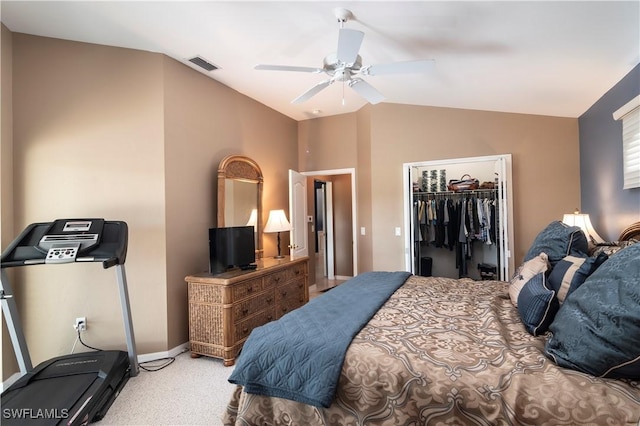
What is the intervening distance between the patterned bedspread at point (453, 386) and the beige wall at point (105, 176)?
1.77m

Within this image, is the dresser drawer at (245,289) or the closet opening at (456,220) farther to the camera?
the closet opening at (456,220)

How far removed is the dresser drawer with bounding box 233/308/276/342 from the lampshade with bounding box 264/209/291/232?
114 centimetres

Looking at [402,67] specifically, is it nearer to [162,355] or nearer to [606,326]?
[606,326]

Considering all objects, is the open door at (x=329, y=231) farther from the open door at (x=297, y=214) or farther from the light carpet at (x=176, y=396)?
the light carpet at (x=176, y=396)

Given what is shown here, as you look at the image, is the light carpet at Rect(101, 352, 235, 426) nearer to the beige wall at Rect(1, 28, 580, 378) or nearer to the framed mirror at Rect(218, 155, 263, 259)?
the beige wall at Rect(1, 28, 580, 378)

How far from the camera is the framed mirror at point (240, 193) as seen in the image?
3.47 meters

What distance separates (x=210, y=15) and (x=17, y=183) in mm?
2120

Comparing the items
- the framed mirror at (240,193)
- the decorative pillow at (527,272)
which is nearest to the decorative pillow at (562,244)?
the decorative pillow at (527,272)

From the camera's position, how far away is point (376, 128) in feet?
14.6

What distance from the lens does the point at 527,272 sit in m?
1.95

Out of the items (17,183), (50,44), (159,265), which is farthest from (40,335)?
(50,44)

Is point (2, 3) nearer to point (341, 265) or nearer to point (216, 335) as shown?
point (216, 335)

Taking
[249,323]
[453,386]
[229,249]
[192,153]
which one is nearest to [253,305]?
[249,323]

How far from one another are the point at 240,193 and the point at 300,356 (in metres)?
2.69
